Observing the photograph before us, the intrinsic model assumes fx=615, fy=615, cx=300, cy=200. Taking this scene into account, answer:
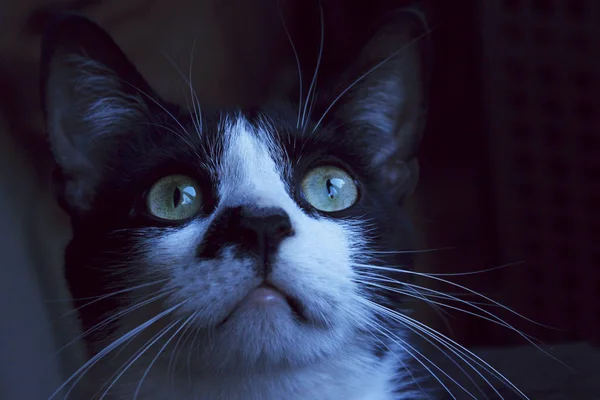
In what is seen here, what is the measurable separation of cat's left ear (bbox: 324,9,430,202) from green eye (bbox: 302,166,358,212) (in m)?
0.11

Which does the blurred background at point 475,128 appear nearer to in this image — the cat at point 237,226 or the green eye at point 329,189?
the cat at point 237,226

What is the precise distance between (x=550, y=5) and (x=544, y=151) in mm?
218

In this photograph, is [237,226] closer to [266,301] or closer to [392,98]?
[266,301]

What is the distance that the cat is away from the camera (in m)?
0.69

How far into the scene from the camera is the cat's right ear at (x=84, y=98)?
0.85 metres

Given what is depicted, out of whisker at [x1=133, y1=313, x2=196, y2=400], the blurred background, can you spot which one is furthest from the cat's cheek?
the blurred background

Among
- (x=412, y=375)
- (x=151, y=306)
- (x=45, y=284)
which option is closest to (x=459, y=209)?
(x=412, y=375)

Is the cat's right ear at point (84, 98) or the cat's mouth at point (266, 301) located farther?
the cat's right ear at point (84, 98)

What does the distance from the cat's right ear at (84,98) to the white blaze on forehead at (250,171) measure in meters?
0.15

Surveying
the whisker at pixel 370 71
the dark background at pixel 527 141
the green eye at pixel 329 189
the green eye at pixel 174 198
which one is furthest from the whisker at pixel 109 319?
the dark background at pixel 527 141

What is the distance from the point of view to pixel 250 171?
2.67ft

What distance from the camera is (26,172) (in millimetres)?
931

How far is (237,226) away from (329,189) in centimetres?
19

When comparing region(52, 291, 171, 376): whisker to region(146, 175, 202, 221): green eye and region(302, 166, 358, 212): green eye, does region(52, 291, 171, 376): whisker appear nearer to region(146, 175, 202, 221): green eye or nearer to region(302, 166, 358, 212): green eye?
region(146, 175, 202, 221): green eye
